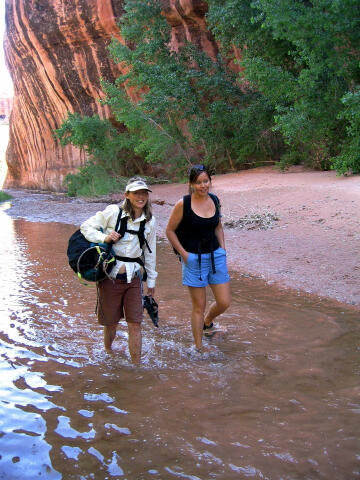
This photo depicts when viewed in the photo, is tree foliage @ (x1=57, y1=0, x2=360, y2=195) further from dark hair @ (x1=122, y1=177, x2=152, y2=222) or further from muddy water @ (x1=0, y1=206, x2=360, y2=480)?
dark hair @ (x1=122, y1=177, x2=152, y2=222)

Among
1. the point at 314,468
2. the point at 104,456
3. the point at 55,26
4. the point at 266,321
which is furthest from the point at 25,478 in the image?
the point at 55,26

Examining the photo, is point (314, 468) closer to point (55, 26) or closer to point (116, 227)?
point (116, 227)

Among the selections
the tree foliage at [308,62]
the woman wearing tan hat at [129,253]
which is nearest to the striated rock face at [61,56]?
the tree foliage at [308,62]

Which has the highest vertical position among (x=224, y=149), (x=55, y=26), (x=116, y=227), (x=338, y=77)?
(x=55, y=26)

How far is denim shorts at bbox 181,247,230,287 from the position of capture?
3.85 metres

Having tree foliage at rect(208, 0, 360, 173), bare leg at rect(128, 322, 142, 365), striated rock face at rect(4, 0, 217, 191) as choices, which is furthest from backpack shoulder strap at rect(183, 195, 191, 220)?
striated rock face at rect(4, 0, 217, 191)

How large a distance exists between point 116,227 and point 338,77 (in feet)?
39.3

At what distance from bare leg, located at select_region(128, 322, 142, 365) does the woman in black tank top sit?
1.69 feet

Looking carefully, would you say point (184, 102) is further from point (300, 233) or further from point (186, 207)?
point (186, 207)

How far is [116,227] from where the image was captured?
354 centimetres

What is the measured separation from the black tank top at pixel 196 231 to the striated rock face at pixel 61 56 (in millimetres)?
21827

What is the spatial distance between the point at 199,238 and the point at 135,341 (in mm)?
977

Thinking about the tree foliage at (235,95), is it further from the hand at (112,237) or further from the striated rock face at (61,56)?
the hand at (112,237)

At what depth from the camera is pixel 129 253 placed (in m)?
3.62
